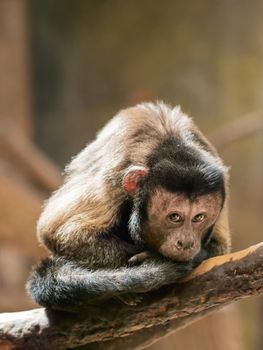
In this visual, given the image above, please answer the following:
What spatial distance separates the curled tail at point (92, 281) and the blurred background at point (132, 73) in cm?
512

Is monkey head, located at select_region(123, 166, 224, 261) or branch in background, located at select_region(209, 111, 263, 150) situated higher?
branch in background, located at select_region(209, 111, 263, 150)

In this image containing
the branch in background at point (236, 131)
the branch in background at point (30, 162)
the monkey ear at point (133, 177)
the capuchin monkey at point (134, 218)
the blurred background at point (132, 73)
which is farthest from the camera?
the blurred background at point (132, 73)

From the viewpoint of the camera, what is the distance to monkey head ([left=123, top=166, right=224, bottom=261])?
290cm

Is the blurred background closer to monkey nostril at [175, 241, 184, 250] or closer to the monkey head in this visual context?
the monkey head

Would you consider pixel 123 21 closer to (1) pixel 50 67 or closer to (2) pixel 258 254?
(1) pixel 50 67

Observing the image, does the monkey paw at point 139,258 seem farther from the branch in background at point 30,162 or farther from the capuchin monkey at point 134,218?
the branch in background at point 30,162

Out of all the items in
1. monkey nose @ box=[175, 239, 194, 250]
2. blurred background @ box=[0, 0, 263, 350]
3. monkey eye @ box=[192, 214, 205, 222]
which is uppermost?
blurred background @ box=[0, 0, 263, 350]

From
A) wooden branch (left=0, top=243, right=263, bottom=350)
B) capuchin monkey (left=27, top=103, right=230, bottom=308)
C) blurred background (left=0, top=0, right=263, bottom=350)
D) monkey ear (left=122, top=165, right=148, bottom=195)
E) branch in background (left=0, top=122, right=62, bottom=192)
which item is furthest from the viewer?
blurred background (left=0, top=0, right=263, bottom=350)

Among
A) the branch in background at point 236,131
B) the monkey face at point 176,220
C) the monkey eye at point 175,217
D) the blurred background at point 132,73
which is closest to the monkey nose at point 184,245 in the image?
the monkey face at point 176,220

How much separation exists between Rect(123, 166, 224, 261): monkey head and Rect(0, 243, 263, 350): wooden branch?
16cm

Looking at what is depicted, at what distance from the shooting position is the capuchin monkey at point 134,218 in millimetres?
2807

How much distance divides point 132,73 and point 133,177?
22.4 ft

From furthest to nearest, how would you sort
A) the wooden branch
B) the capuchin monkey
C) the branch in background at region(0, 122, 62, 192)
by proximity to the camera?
the branch in background at region(0, 122, 62, 192) < the capuchin monkey < the wooden branch

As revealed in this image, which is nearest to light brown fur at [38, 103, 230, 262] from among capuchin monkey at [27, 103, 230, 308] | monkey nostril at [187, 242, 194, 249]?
capuchin monkey at [27, 103, 230, 308]
